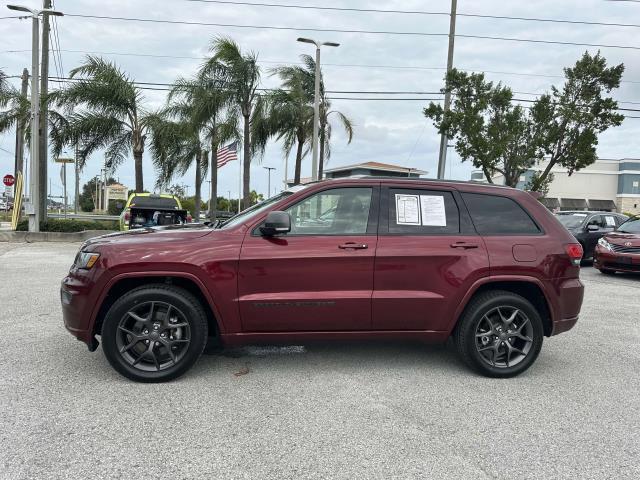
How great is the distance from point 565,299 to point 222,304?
2.93 metres

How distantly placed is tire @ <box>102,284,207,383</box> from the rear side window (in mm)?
2467

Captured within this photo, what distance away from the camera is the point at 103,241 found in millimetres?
4211

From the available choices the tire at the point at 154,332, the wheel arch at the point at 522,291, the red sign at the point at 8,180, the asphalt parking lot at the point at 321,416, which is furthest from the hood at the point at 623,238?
the red sign at the point at 8,180

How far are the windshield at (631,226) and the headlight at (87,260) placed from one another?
11700mm

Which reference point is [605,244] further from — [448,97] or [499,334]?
[448,97]

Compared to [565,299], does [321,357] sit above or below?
below

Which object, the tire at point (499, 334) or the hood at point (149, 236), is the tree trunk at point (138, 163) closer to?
the hood at point (149, 236)

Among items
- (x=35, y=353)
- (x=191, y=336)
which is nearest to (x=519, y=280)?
(x=191, y=336)

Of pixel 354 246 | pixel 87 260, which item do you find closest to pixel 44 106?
pixel 87 260

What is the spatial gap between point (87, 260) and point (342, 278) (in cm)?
202

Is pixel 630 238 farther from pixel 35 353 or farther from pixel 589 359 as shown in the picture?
pixel 35 353

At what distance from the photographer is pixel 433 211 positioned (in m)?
4.54

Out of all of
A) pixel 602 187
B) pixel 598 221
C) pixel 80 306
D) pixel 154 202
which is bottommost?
pixel 80 306

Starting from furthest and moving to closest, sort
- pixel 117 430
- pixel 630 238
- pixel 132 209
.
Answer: pixel 132 209, pixel 630 238, pixel 117 430
